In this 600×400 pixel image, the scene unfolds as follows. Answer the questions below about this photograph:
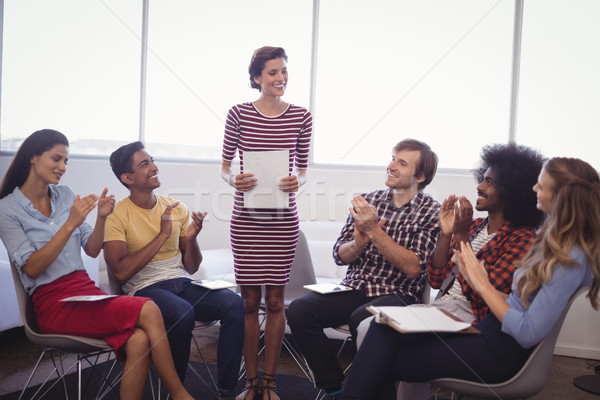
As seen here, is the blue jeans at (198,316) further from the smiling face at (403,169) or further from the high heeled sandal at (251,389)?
the smiling face at (403,169)

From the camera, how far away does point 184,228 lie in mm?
2768

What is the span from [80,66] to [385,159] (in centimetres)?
298

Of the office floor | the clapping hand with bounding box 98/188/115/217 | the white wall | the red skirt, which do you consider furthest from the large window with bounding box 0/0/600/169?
the red skirt

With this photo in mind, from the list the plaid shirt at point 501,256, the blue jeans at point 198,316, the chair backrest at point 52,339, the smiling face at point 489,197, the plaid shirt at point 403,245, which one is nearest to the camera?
the plaid shirt at point 501,256

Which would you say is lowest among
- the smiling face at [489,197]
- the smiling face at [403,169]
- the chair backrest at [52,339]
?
the chair backrest at [52,339]

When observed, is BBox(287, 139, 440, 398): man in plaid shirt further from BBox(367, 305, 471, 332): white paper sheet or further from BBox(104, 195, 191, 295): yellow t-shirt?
BBox(104, 195, 191, 295): yellow t-shirt

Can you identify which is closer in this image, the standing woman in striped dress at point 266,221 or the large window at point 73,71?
the standing woman in striped dress at point 266,221

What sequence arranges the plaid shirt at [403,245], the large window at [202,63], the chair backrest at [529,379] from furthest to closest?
the large window at [202,63] < the plaid shirt at [403,245] < the chair backrest at [529,379]

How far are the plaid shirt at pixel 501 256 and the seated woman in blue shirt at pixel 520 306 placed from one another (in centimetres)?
11

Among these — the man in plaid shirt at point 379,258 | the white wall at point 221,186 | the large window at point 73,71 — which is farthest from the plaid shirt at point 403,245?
the large window at point 73,71

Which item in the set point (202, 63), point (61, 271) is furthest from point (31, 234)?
point (202, 63)

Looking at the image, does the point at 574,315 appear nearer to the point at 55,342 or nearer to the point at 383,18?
the point at 383,18

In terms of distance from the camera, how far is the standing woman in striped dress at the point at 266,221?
2.69 metres

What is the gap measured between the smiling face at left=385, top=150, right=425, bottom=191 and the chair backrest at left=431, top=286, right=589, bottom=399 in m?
0.99
